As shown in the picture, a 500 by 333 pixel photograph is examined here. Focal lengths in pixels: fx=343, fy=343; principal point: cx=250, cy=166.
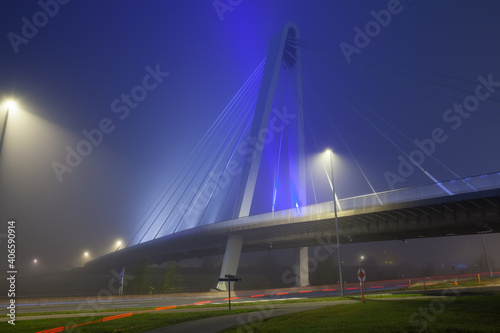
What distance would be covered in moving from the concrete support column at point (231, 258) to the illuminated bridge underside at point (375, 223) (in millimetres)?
1079

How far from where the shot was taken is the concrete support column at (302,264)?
138 ft

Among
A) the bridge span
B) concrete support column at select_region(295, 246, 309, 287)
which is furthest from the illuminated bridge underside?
concrete support column at select_region(295, 246, 309, 287)

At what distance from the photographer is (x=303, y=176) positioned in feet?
121

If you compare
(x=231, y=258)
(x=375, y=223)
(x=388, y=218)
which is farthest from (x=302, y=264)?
(x=388, y=218)

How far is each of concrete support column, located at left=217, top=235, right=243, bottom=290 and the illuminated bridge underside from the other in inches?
Answer: 42.5

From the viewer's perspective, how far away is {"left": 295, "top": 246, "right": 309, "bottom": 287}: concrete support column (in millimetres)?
42134

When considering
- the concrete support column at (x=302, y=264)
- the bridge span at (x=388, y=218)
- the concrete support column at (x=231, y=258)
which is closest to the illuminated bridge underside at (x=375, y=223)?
the bridge span at (x=388, y=218)

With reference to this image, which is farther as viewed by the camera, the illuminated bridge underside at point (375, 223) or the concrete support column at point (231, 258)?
the concrete support column at point (231, 258)

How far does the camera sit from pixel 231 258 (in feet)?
123

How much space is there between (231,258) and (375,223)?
619 inches

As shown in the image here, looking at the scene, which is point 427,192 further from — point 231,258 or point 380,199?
point 231,258

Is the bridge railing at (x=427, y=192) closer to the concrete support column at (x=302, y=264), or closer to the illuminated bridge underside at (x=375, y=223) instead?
the illuminated bridge underside at (x=375, y=223)

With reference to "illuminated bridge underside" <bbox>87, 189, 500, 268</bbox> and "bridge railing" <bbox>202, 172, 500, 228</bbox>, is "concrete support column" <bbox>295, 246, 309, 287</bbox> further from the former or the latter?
"bridge railing" <bbox>202, 172, 500, 228</bbox>

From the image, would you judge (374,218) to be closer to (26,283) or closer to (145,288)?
(145,288)
